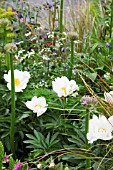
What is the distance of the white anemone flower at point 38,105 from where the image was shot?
241 centimetres

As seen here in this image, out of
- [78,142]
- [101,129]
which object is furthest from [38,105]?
[101,129]

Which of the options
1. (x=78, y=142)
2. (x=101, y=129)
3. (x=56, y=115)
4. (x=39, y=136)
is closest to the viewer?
(x=101, y=129)

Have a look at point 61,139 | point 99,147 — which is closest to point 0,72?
point 61,139

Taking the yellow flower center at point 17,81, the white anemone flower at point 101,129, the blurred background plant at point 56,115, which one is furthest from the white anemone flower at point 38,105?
the white anemone flower at point 101,129

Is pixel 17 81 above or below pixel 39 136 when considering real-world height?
above

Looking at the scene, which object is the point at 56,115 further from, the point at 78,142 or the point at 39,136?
the point at 78,142

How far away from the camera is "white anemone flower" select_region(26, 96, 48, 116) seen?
7.92 ft

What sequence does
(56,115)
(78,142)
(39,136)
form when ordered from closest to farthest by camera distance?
(78,142)
(39,136)
(56,115)

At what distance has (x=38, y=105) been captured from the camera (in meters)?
2.42

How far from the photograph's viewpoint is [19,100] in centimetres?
263

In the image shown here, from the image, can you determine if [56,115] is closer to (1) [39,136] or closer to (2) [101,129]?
(1) [39,136]

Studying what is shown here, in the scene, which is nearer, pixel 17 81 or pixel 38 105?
pixel 38 105

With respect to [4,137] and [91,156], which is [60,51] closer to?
[4,137]

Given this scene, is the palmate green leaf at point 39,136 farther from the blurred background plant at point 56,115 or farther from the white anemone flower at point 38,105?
the white anemone flower at point 38,105
